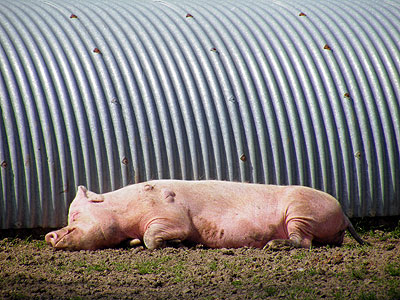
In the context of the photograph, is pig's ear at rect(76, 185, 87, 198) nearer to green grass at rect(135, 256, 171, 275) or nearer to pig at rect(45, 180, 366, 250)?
pig at rect(45, 180, 366, 250)

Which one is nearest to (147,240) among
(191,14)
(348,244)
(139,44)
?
(348,244)

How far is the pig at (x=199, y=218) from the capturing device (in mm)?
5160

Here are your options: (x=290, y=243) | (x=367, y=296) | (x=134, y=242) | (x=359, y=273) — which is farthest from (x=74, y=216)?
(x=367, y=296)

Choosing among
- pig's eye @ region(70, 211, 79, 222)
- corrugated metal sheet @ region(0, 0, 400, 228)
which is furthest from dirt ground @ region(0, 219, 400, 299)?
corrugated metal sheet @ region(0, 0, 400, 228)

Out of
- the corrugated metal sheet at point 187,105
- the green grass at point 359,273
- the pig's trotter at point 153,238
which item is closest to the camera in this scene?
the green grass at point 359,273

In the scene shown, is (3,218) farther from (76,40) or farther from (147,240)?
(76,40)

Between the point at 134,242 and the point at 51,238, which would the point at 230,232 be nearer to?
the point at 134,242

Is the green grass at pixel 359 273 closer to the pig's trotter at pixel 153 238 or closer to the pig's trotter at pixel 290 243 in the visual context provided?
the pig's trotter at pixel 290 243

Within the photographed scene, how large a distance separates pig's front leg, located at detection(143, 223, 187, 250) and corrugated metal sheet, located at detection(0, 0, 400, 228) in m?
0.86

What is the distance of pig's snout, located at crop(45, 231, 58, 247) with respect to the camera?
519 centimetres

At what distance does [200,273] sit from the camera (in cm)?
444

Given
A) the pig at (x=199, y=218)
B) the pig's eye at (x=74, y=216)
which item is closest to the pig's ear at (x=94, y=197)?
the pig at (x=199, y=218)

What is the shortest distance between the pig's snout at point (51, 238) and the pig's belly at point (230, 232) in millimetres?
1177

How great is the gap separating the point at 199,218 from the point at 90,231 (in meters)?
0.93
